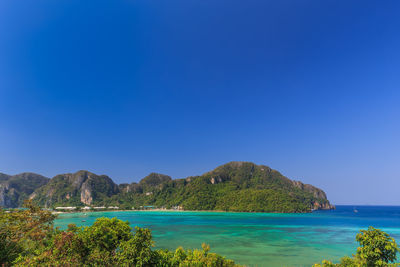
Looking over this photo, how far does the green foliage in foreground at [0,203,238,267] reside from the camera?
12578mm

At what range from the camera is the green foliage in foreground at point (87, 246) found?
41.3 feet

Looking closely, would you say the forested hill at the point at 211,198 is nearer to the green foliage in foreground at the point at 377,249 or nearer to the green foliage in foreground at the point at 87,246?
the green foliage in foreground at the point at 377,249

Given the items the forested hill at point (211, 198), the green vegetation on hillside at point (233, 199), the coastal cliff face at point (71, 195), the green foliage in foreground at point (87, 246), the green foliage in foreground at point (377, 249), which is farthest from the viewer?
the coastal cliff face at point (71, 195)

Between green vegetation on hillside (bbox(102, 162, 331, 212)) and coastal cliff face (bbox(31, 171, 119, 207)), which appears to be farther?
coastal cliff face (bbox(31, 171, 119, 207))

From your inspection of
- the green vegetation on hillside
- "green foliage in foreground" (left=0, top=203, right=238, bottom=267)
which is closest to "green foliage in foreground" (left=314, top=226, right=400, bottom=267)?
"green foliage in foreground" (left=0, top=203, right=238, bottom=267)

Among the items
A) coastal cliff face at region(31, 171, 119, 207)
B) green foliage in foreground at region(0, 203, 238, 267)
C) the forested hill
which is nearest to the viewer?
green foliage in foreground at region(0, 203, 238, 267)

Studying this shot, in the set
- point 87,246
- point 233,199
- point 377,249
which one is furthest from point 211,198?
point 377,249

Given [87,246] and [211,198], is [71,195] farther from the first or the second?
[87,246]

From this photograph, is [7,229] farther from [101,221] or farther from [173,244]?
[173,244]

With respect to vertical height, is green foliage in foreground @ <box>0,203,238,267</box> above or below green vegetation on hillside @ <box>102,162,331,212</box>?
above

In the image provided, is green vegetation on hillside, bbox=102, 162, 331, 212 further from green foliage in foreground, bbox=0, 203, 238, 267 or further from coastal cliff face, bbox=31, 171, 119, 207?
green foliage in foreground, bbox=0, 203, 238, 267

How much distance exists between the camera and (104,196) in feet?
652

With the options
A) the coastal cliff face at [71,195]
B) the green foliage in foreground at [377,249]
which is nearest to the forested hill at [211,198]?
the coastal cliff face at [71,195]

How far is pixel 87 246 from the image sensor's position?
612 inches
